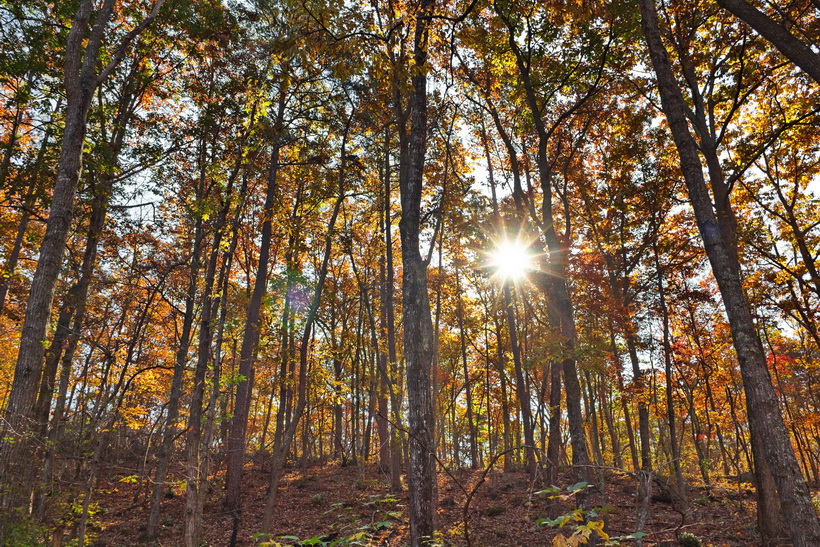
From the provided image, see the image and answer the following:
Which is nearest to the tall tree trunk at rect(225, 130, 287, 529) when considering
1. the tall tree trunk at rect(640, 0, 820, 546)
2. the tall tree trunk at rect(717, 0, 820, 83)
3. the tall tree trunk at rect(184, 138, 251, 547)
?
the tall tree trunk at rect(184, 138, 251, 547)

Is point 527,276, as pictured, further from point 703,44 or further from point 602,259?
point 703,44

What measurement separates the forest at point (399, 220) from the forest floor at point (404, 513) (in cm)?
14

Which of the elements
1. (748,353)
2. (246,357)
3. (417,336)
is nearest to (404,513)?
(417,336)

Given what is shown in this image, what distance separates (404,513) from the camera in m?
8.84

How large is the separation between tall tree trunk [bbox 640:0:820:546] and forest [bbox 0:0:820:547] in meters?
0.04

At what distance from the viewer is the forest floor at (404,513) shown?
33.8ft

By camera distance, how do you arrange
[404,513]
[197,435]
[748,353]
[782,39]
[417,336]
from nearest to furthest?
[782,39]
[748,353]
[417,336]
[197,435]
[404,513]

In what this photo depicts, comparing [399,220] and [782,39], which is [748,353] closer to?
[782,39]

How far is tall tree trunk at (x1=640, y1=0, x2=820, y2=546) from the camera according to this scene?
18.7 feet

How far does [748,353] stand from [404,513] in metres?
6.86

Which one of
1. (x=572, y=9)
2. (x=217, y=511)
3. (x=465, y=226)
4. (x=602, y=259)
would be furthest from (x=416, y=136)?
(x=217, y=511)

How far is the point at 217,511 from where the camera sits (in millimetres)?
12789

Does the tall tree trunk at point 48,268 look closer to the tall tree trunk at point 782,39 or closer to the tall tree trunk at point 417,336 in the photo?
the tall tree trunk at point 417,336

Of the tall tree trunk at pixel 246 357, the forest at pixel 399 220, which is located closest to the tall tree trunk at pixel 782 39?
the forest at pixel 399 220
